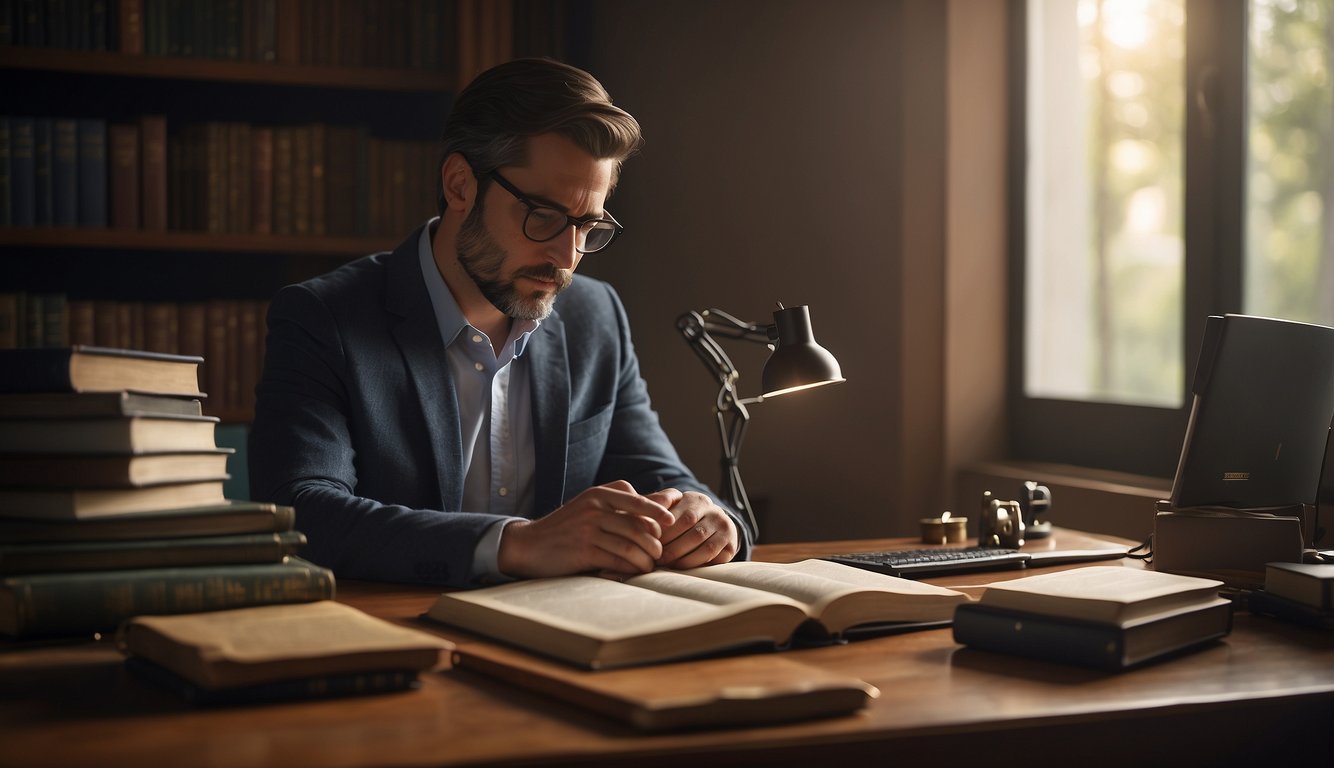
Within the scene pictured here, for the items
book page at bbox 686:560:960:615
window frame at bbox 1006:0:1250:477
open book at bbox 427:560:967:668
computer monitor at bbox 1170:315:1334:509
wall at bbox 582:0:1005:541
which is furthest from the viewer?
wall at bbox 582:0:1005:541

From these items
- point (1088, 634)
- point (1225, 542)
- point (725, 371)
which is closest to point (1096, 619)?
point (1088, 634)

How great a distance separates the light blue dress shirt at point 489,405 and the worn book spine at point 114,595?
2.79ft

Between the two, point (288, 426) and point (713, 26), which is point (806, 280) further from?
point (288, 426)

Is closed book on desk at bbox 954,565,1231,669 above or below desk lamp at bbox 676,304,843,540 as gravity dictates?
below

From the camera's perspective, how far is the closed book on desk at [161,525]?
1.10 meters

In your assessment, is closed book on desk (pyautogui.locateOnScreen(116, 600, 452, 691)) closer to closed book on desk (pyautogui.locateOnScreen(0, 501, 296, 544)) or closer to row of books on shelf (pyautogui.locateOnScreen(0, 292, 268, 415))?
closed book on desk (pyautogui.locateOnScreen(0, 501, 296, 544))

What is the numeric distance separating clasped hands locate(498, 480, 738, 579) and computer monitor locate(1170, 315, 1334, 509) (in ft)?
2.00

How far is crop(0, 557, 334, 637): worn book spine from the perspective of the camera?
42.6 inches

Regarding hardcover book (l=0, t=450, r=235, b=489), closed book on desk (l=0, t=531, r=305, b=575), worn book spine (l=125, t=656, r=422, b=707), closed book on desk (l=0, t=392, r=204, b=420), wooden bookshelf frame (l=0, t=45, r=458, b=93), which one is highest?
wooden bookshelf frame (l=0, t=45, r=458, b=93)

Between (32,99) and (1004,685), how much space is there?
322cm

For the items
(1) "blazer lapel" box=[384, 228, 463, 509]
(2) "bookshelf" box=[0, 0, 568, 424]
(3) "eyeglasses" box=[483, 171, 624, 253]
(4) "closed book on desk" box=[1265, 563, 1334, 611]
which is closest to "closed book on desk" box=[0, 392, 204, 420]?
(1) "blazer lapel" box=[384, 228, 463, 509]

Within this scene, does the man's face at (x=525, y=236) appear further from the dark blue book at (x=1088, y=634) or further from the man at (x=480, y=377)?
the dark blue book at (x=1088, y=634)

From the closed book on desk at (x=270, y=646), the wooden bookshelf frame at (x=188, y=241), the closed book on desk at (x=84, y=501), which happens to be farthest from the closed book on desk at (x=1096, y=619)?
the wooden bookshelf frame at (x=188, y=241)

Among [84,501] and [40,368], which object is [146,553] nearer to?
[84,501]
